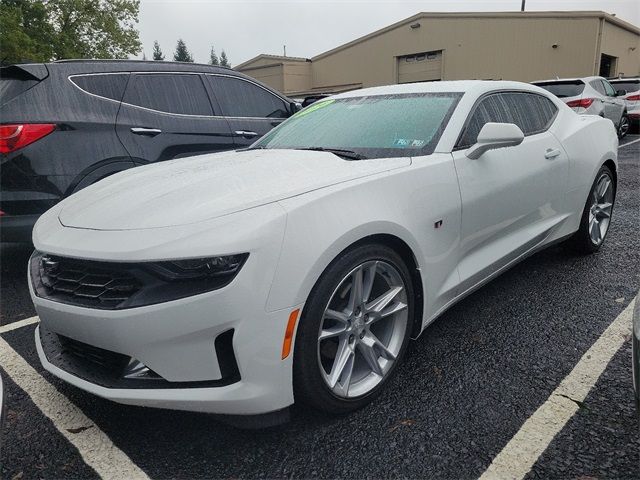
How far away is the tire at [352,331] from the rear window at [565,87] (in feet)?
32.5

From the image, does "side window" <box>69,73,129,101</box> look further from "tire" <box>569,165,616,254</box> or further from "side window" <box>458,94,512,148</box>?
"tire" <box>569,165,616,254</box>

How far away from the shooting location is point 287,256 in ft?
5.53

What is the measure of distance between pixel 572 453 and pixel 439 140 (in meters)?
1.54

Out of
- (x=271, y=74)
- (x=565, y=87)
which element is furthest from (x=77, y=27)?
(x=565, y=87)

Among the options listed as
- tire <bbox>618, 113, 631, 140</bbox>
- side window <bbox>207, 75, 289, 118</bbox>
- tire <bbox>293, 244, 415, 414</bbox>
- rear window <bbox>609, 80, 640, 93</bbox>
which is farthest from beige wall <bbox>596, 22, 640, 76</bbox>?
tire <bbox>293, 244, 415, 414</bbox>

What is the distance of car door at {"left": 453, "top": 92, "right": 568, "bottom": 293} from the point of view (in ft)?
8.30

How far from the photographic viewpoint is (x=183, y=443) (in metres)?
1.89

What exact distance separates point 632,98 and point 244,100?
12.8 m

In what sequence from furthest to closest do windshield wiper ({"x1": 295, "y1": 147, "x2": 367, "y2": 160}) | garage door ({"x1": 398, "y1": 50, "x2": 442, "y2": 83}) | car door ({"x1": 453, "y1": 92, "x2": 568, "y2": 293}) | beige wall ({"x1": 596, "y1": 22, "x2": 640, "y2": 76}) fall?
garage door ({"x1": 398, "y1": 50, "x2": 442, "y2": 83}) → beige wall ({"x1": 596, "y1": 22, "x2": 640, "y2": 76}) → car door ({"x1": 453, "y1": 92, "x2": 568, "y2": 293}) → windshield wiper ({"x1": 295, "y1": 147, "x2": 367, "y2": 160})

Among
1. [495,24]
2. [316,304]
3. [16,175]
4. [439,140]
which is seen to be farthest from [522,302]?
[495,24]

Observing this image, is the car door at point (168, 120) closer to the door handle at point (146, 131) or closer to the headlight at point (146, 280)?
the door handle at point (146, 131)

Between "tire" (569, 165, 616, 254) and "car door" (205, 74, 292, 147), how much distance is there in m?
3.07

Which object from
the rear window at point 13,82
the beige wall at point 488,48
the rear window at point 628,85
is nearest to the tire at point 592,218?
the rear window at point 13,82

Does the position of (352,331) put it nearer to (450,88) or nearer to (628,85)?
(450,88)
